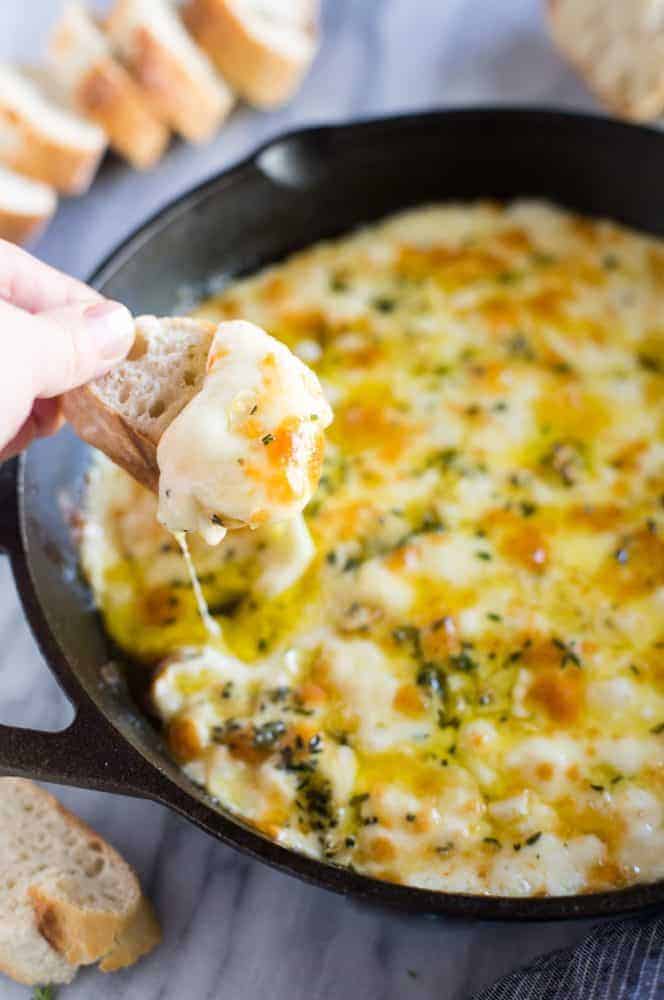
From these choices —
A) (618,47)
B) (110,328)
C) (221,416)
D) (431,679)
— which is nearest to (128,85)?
(618,47)

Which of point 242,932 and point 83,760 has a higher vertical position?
point 83,760

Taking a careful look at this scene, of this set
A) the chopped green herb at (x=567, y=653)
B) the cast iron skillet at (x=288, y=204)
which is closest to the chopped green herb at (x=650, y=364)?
the cast iron skillet at (x=288, y=204)

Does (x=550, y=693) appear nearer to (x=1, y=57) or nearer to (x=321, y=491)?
(x=321, y=491)

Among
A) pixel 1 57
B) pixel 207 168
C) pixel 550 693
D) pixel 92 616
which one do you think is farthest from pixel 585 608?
pixel 1 57

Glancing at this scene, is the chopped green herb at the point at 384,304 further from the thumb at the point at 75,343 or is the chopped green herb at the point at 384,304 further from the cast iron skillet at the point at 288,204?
the thumb at the point at 75,343

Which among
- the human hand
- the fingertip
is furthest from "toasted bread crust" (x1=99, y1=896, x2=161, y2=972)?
the fingertip

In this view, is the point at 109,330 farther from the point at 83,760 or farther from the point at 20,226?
the point at 20,226

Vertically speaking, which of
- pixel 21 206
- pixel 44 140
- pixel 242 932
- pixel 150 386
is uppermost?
pixel 150 386

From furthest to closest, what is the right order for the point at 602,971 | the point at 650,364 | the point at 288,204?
the point at 288,204 < the point at 650,364 < the point at 602,971
